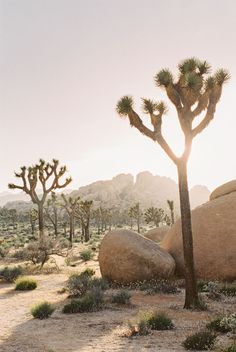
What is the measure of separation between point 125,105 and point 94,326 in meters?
6.16

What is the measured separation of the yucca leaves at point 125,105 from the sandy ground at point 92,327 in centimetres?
559

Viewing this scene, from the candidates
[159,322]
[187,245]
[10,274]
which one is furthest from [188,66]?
[10,274]

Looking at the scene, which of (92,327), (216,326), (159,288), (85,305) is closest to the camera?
(216,326)

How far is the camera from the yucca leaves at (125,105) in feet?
39.0

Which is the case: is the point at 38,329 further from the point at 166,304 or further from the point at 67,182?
the point at 67,182

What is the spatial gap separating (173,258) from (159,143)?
6610 mm

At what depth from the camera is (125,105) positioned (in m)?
11.9

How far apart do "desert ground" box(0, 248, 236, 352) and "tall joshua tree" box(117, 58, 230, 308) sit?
3.65 feet

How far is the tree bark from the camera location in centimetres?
1083

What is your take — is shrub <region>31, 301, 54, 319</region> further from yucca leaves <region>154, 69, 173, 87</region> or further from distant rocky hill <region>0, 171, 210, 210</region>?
distant rocky hill <region>0, 171, 210, 210</region>

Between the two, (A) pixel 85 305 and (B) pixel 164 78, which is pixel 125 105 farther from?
(A) pixel 85 305

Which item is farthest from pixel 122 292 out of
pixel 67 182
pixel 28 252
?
pixel 67 182

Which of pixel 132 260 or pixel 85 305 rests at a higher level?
pixel 132 260

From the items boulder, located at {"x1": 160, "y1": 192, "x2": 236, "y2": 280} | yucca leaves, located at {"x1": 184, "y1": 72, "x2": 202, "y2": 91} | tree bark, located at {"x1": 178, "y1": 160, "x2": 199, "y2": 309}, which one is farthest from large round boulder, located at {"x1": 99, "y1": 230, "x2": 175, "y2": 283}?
yucca leaves, located at {"x1": 184, "y1": 72, "x2": 202, "y2": 91}
